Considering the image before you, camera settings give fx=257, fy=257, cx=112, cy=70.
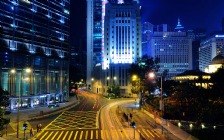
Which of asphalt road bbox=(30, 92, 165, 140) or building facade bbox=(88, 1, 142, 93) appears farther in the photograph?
building facade bbox=(88, 1, 142, 93)

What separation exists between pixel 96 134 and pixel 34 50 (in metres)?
53.3

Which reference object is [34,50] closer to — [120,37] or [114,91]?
[114,91]

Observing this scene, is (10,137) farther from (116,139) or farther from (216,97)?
(216,97)

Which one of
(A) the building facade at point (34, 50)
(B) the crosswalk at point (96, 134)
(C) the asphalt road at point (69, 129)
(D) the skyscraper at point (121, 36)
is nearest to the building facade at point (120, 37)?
(D) the skyscraper at point (121, 36)

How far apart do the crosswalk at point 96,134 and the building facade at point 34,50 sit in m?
31.2

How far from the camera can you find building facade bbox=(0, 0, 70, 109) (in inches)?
3049

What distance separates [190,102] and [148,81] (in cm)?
4304

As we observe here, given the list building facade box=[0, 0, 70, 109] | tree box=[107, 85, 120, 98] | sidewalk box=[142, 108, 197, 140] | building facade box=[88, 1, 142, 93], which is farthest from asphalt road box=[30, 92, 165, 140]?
building facade box=[88, 1, 142, 93]

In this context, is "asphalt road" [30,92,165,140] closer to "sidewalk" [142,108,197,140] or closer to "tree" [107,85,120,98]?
"sidewalk" [142,108,197,140]

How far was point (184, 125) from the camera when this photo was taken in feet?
169

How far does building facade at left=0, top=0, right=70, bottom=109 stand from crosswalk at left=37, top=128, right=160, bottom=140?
31169 millimetres

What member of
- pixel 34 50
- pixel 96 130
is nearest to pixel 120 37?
pixel 34 50

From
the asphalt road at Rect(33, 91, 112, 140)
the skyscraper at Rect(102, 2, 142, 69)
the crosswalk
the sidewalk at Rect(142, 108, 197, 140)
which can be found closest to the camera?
the crosswalk

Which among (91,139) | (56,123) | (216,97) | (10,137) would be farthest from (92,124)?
(216,97)
